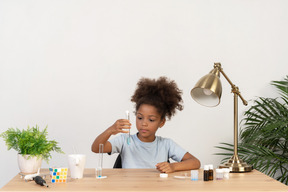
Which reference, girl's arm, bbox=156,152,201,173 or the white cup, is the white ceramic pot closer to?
the white cup

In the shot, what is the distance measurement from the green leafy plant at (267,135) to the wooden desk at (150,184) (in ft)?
3.76

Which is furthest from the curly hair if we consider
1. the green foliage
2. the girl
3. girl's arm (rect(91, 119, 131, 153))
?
the green foliage

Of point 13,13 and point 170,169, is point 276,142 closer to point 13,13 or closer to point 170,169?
point 170,169

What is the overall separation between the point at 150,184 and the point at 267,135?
1.66m

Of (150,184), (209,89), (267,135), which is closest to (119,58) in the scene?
(267,135)

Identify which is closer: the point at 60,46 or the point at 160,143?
the point at 160,143

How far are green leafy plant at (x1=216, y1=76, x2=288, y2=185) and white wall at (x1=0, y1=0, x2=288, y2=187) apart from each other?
14 cm

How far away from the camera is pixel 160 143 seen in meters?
2.93

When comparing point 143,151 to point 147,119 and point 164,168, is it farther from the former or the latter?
point 164,168

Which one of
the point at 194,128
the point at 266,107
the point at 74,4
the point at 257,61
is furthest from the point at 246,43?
the point at 74,4

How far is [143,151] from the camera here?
9.45 feet

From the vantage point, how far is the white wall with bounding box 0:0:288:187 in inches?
151

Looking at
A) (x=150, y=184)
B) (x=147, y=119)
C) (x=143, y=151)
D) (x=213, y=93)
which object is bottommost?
(x=150, y=184)

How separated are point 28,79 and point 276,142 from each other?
2240 mm
